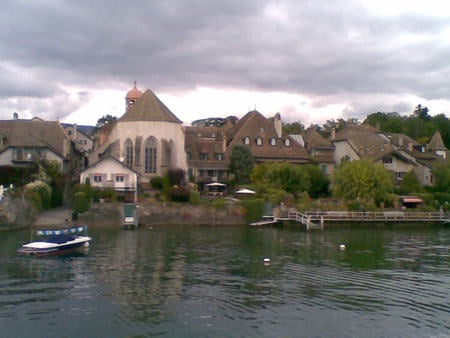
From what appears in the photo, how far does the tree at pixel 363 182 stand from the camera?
243 feet

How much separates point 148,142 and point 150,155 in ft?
6.52

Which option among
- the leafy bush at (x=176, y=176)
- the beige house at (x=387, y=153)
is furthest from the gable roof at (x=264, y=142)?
the leafy bush at (x=176, y=176)

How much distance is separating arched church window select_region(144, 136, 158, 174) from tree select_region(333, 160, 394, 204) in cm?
Answer: 2745

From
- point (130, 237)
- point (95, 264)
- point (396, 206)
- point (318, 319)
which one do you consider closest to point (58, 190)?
point (130, 237)

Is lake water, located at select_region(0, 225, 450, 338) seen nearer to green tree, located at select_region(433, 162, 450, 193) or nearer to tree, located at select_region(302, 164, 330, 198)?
tree, located at select_region(302, 164, 330, 198)

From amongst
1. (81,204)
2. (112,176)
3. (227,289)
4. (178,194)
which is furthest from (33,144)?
(227,289)

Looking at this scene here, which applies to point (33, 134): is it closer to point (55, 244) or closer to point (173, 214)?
point (173, 214)

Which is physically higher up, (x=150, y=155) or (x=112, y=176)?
(x=150, y=155)

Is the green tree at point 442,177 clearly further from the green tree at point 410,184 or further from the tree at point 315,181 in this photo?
the tree at point 315,181

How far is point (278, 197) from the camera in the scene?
7156 cm

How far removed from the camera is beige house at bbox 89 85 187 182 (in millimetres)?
83438

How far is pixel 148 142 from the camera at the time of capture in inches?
3312

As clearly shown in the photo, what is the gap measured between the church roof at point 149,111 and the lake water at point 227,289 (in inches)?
1309

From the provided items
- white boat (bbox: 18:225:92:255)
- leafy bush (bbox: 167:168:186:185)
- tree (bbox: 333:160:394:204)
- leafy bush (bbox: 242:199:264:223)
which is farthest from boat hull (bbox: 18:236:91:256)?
tree (bbox: 333:160:394:204)
